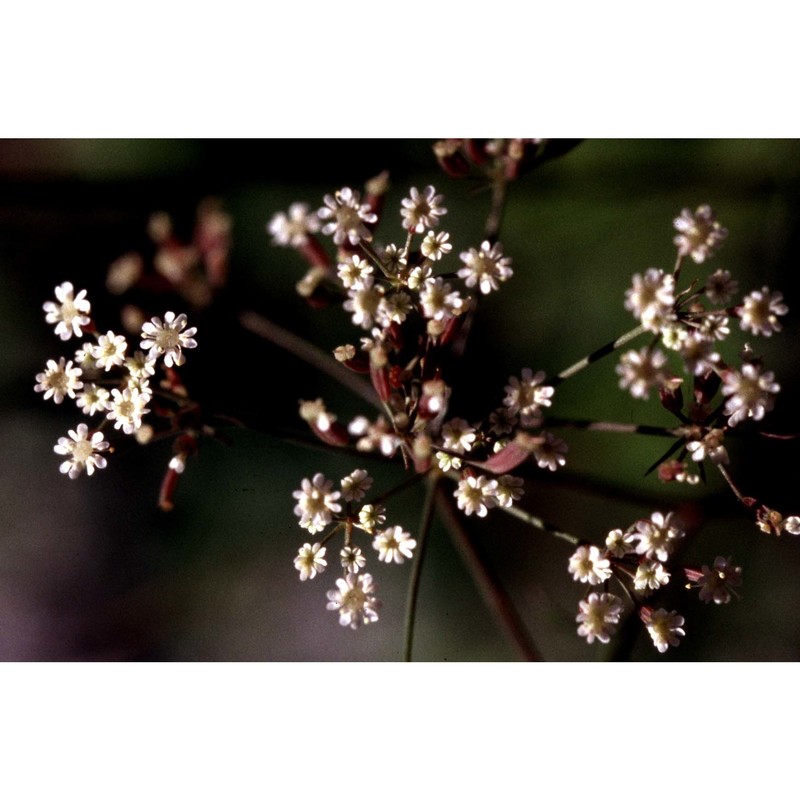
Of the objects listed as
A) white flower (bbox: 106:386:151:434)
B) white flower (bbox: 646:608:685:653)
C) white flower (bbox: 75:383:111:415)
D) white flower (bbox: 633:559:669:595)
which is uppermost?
white flower (bbox: 75:383:111:415)

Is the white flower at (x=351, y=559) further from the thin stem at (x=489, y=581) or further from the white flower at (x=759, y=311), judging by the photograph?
the white flower at (x=759, y=311)

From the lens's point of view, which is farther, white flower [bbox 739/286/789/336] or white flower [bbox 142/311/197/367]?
white flower [bbox 142/311/197/367]

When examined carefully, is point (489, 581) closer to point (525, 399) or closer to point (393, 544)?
point (393, 544)

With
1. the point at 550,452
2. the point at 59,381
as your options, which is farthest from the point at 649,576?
the point at 59,381

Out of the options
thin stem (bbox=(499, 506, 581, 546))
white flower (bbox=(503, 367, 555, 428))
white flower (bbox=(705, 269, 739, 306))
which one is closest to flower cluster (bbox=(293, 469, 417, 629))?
thin stem (bbox=(499, 506, 581, 546))

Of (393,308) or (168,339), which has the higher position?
(168,339)

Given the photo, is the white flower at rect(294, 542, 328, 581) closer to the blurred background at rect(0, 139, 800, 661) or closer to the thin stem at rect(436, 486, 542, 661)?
the thin stem at rect(436, 486, 542, 661)

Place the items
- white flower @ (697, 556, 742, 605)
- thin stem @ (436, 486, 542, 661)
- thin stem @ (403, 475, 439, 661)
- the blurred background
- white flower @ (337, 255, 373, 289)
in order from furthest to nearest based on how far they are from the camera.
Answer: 1. the blurred background
2. thin stem @ (436, 486, 542, 661)
3. thin stem @ (403, 475, 439, 661)
4. white flower @ (697, 556, 742, 605)
5. white flower @ (337, 255, 373, 289)
